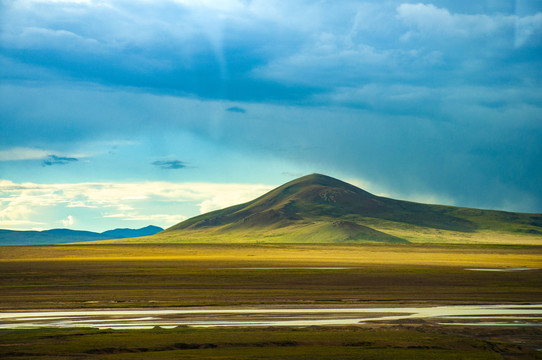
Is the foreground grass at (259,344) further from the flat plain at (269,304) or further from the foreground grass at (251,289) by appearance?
the foreground grass at (251,289)

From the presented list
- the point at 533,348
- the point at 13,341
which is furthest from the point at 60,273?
the point at 533,348

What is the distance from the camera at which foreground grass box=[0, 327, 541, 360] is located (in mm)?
19000

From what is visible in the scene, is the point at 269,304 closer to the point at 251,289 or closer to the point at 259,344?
the point at 251,289

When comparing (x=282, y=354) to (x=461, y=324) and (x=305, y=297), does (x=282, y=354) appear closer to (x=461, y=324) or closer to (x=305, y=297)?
(x=461, y=324)

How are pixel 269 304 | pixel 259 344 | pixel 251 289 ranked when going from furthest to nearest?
pixel 251 289 → pixel 269 304 → pixel 259 344

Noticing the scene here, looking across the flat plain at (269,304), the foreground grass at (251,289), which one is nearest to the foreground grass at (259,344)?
the flat plain at (269,304)

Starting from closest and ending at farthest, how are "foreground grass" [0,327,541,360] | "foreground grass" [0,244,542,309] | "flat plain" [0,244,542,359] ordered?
"foreground grass" [0,327,541,360], "flat plain" [0,244,542,359], "foreground grass" [0,244,542,309]

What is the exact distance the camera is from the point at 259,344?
2067cm

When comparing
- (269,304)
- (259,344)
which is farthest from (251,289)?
(259,344)

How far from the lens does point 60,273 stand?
60.1m

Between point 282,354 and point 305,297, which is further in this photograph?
point 305,297

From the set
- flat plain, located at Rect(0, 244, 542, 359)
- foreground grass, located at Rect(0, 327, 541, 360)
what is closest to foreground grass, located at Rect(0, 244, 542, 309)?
flat plain, located at Rect(0, 244, 542, 359)

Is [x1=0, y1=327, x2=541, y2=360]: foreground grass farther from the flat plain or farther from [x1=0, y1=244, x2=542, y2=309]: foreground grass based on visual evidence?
[x1=0, y1=244, x2=542, y2=309]: foreground grass

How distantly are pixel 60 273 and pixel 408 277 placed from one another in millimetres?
35200
